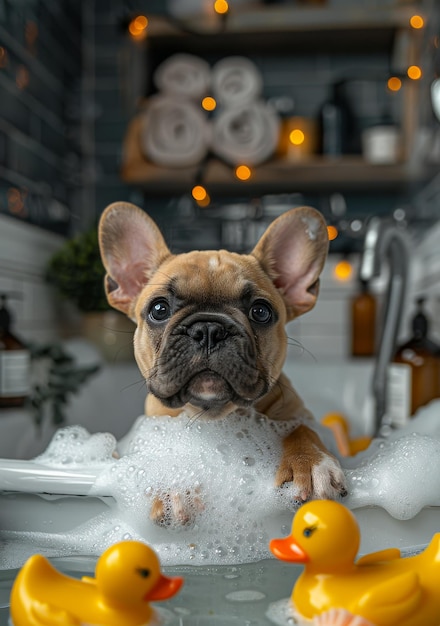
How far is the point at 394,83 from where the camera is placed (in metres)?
2.31

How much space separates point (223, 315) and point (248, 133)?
1632 mm

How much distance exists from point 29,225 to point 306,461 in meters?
1.31

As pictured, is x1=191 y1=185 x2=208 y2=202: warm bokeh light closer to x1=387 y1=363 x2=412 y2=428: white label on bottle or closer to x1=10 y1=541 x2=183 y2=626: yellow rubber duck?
x1=387 y1=363 x2=412 y2=428: white label on bottle

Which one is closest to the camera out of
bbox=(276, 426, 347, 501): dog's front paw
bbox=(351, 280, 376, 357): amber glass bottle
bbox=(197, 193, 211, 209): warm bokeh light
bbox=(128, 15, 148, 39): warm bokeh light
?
bbox=(276, 426, 347, 501): dog's front paw

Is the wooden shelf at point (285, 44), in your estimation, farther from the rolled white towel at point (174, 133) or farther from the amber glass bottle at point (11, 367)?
the amber glass bottle at point (11, 367)

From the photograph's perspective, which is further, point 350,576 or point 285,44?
point 285,44

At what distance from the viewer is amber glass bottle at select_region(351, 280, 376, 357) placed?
75.0 inches

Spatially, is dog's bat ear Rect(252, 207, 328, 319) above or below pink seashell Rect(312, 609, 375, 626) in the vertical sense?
above

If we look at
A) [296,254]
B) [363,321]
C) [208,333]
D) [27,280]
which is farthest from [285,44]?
[208,333]

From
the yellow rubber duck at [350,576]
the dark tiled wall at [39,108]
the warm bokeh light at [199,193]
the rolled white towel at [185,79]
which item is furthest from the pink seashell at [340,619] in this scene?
the rolled white towel at [185,79]

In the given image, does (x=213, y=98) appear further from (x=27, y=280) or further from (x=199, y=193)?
(x=27, y=280)

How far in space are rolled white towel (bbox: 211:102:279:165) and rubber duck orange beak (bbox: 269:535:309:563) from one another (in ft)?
6.01

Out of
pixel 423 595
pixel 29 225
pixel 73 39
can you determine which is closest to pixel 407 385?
pixel 423 595

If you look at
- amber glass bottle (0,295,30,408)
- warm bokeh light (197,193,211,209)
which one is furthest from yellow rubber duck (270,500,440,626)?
warm bokeh light (197,193,211,209)
